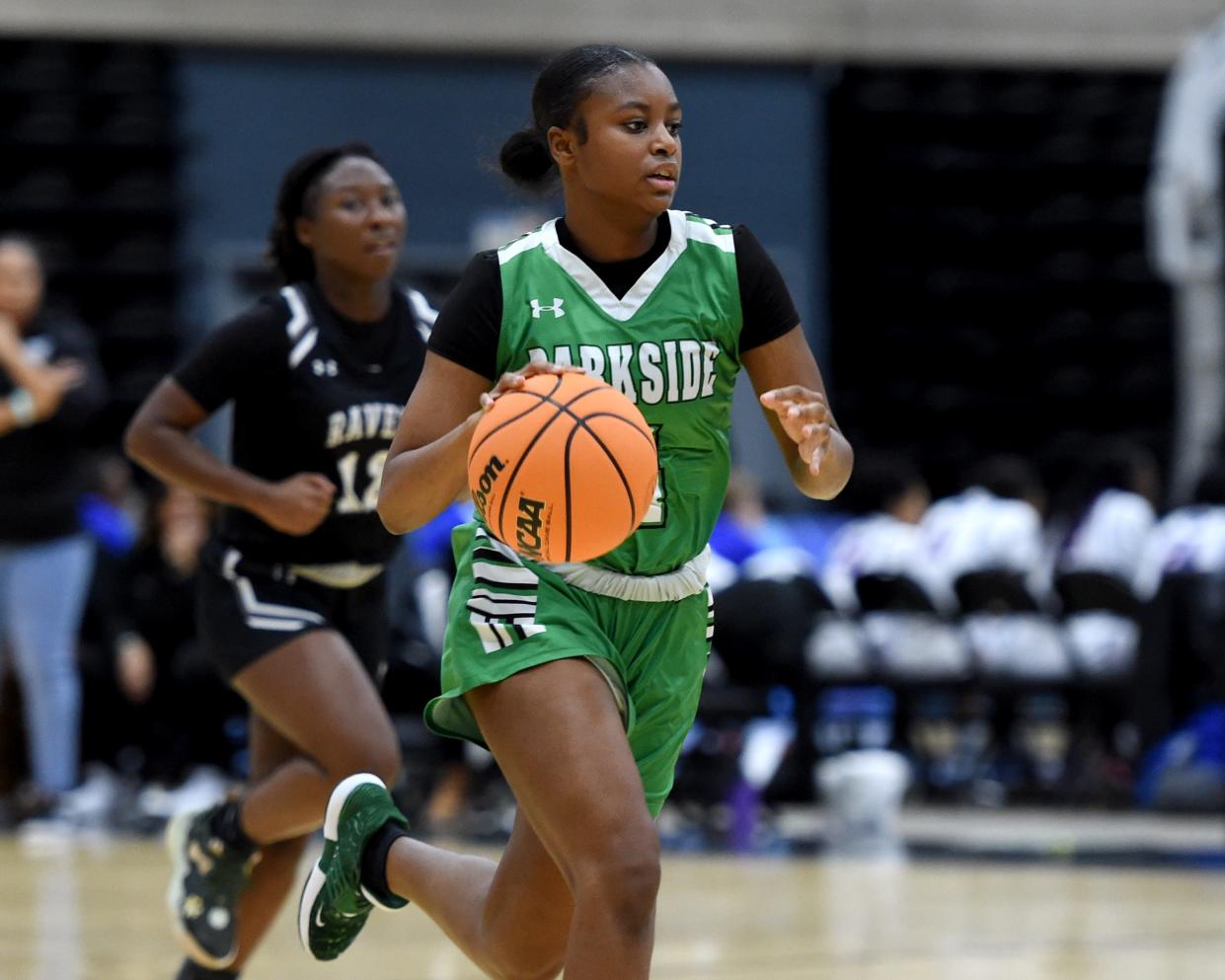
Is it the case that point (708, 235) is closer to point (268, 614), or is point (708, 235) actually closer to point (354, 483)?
point (354, 483)

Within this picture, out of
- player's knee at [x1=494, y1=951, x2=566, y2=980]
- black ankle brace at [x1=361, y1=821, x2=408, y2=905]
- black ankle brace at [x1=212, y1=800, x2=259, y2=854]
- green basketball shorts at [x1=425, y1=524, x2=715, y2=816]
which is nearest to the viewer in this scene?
green basketball shorts at [x1=425, y1=524, x2=715, y2=816]

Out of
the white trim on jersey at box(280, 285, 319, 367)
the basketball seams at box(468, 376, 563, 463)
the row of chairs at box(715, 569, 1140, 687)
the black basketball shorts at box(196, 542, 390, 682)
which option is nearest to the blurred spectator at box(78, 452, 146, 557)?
the row of chairs at box(715, 569, 1140, 687)

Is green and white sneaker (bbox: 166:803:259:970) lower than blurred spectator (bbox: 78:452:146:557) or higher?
higher

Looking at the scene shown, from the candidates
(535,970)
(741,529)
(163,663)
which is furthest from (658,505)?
(741,529)

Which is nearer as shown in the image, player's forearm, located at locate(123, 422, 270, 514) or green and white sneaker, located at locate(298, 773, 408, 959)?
green and white sneaker, located at locate(298, 773, 408, 959)

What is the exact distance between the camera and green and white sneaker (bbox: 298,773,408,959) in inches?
149

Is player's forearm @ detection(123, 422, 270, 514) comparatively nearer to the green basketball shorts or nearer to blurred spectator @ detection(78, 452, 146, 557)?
the green basketball shorts

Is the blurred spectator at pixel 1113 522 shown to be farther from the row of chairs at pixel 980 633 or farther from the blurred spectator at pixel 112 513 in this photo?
the blurred spectator at pixel 112 513

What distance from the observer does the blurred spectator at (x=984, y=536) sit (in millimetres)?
11039

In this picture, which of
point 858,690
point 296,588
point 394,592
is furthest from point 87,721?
point 296,588

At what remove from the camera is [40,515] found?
341 inches

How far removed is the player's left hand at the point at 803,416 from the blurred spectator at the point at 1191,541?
264 inches

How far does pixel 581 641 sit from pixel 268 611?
1.48 metres

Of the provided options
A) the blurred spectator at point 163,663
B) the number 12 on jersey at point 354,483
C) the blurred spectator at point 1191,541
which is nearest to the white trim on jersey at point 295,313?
the number 12 on jersey at point 354,483
